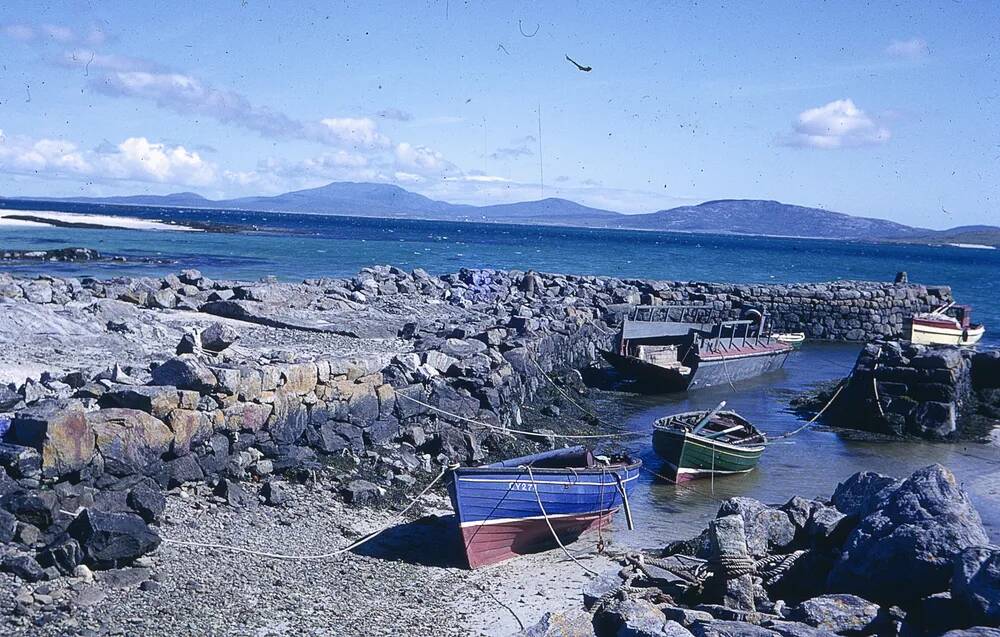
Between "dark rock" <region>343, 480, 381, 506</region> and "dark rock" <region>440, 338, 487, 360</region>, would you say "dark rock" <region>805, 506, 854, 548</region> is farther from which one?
"dark rock" <region>440, 338, 487, 360</region>

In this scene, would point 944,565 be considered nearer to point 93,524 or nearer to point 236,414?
point 93,524

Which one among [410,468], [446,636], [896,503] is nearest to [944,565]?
[896,503]

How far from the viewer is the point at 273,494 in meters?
11.0

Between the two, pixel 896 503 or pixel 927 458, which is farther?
pixel 927 458

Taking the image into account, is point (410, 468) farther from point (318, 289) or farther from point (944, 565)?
point (318, 289)

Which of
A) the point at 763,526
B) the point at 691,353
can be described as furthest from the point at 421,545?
the point at 691,353

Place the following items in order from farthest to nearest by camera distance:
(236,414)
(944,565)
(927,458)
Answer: (927,458) < (236,414) < (944,565)

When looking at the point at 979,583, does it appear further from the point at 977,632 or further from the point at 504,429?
the point at 504,429

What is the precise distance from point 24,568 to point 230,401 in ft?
12.6

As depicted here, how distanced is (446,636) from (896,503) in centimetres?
454

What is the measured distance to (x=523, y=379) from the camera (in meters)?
18.4

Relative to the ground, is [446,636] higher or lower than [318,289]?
lower

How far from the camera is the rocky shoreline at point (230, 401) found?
29.7ft

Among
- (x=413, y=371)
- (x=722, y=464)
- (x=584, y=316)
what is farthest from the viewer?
(x=584, y=316)
